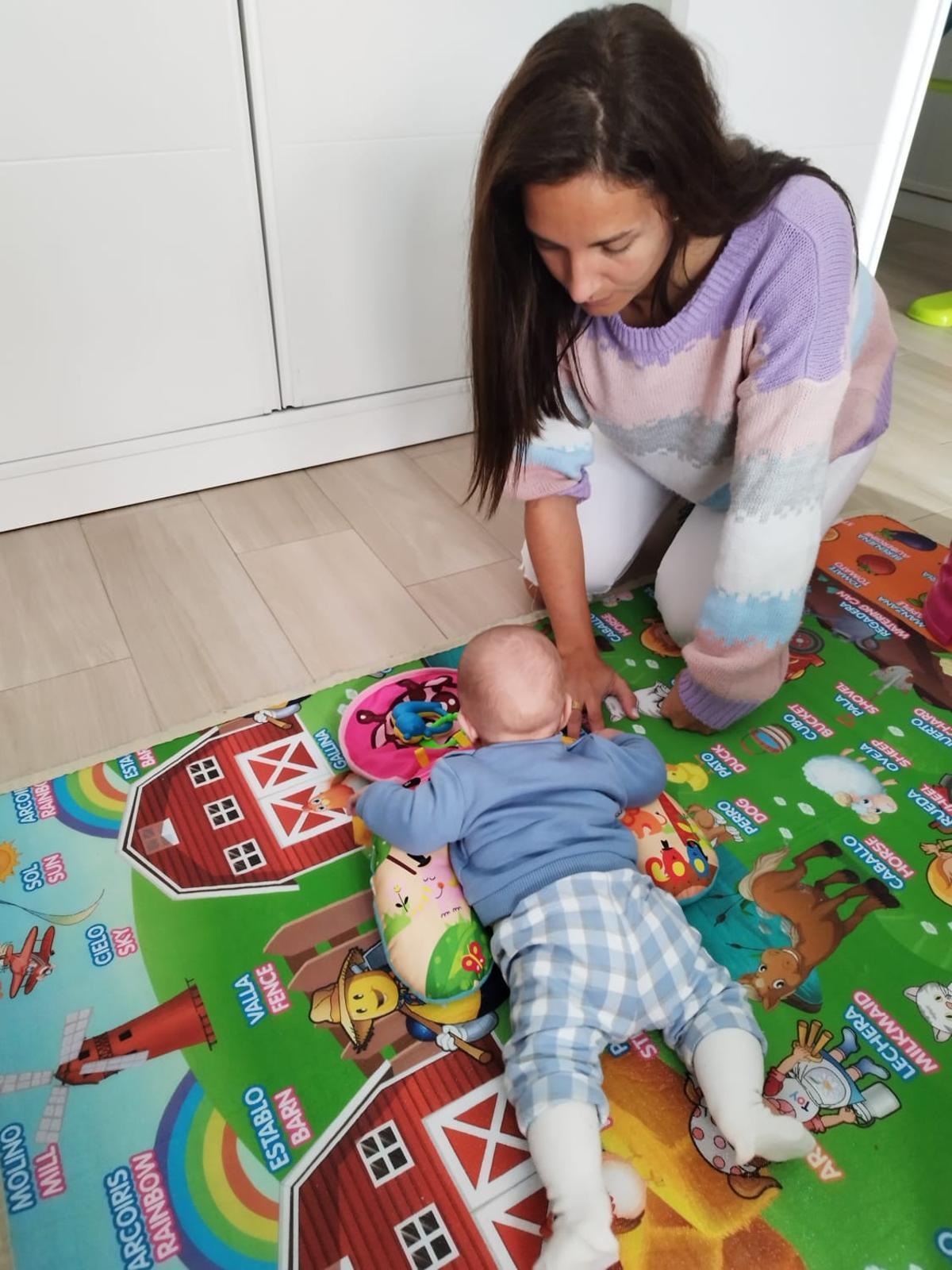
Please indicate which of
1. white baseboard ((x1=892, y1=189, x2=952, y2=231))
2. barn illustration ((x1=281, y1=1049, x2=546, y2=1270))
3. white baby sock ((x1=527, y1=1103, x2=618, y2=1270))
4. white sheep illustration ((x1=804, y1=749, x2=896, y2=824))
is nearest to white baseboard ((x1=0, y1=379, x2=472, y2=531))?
white sheep illustration ((x1=804, y1=749, x2=896, y2=824))

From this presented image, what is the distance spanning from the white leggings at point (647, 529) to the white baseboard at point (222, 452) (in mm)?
542

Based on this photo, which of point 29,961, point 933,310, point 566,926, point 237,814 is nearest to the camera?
point 566,926

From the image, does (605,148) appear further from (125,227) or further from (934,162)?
(934,162)

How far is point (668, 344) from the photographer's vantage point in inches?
41.1

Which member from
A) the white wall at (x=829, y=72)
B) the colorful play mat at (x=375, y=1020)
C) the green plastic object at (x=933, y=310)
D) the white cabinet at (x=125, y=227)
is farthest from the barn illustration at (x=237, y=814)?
the green plastic object at (x=933, y=310)

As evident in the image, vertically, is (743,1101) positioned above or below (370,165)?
below

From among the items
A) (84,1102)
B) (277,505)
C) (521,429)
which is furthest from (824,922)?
(277,505)

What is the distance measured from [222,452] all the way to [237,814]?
0.82 m

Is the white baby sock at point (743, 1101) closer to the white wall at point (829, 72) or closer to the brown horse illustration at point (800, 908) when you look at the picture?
the brown horse illustration at point (800, 908)

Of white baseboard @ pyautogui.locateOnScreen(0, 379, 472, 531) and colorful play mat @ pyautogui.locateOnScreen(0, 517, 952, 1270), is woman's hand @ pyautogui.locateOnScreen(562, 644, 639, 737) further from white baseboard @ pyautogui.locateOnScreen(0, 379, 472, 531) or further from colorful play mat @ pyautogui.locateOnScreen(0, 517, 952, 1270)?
white baseboard @ pyautogui.locateOnScreen(0, 379, 472, 531)

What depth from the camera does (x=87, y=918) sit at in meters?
0.98

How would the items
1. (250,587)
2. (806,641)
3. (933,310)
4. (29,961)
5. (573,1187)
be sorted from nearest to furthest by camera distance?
(573,1187) < (29,961) < (806,641) < (250,587) < (933,310)

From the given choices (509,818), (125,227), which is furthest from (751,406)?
(125,227)

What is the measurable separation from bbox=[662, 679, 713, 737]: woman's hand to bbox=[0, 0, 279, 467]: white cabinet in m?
0.93
